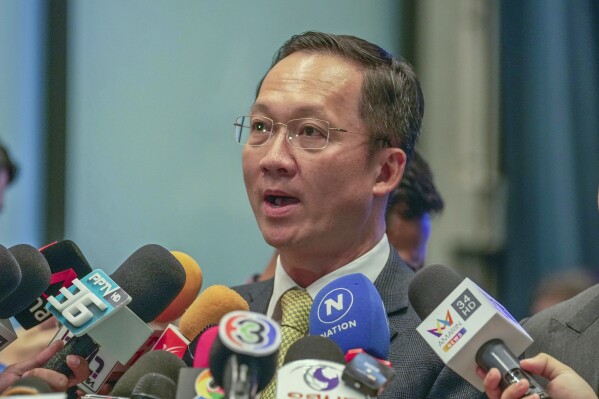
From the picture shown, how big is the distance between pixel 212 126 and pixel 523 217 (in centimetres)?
178

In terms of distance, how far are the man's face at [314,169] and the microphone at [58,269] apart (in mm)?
452

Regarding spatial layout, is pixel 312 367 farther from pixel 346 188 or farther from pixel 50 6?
pixel 50 6

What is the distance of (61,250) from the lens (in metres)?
2.12

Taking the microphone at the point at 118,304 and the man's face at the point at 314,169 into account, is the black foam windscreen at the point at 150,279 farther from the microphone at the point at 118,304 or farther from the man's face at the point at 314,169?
the man's face at the point at 314,169

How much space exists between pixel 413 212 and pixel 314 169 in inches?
39.8

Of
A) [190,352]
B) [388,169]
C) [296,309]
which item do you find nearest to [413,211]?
[388,169]

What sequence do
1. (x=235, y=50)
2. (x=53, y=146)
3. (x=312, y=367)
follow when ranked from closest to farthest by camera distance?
(x=312, y=367) < (x=53, y=146) < (x=235, y=50)

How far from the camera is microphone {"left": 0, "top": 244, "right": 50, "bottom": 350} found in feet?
6.43

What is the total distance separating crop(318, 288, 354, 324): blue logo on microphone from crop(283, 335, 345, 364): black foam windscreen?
172 mm

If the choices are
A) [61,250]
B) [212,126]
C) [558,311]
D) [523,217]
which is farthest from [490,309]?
[523,217]

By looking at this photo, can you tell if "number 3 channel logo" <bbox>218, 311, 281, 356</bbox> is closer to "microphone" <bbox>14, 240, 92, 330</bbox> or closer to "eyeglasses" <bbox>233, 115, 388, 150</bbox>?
"microphone" <bbox>14, 240, 92, 330</bbox>

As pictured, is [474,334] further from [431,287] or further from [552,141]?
[552,141]

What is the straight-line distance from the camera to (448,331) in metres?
1.86

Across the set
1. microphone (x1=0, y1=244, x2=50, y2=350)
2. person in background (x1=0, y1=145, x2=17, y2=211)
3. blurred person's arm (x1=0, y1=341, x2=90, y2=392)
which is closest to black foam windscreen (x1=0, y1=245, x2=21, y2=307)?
microphone (x1=0, y1=244, x2=50, y2=350)
